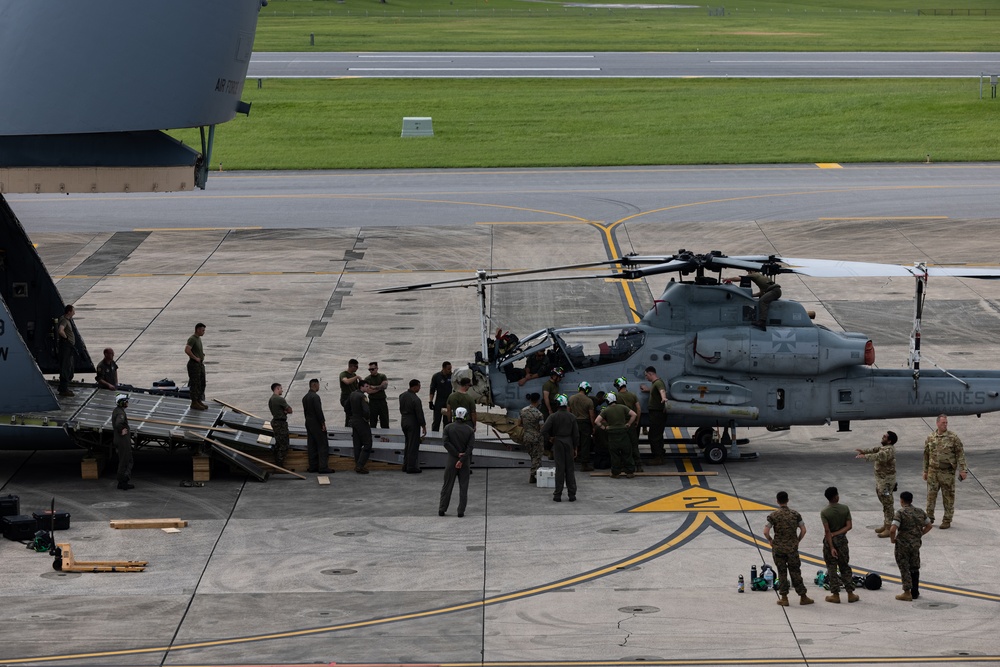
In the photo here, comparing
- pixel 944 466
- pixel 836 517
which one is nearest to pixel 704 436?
pixel 944 466

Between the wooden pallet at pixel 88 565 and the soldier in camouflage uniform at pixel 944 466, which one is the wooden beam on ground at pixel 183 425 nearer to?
the wooden pallet at pixel 88 565

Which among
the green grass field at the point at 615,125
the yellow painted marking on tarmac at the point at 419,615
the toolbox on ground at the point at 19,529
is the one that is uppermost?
the green grass field at the point at 615,125

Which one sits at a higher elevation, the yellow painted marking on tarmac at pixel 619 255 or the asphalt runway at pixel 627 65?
the asphalt runway at pixel 627 65

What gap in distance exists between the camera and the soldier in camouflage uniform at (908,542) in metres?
16.7

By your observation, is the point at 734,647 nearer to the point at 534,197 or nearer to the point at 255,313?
the point at 255,313

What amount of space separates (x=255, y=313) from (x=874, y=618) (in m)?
19.8

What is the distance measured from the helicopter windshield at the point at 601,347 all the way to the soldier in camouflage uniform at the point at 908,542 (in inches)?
274

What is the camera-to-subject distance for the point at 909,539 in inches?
656

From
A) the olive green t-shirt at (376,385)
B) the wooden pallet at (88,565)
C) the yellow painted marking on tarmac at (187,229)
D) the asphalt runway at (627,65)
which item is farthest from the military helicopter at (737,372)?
the asphalt runway at (627,65)

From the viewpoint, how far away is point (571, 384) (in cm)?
2284

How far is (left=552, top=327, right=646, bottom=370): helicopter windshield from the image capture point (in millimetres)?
22938

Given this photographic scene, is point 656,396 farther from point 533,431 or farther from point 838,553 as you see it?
point 838,553

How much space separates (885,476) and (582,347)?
5580 mm

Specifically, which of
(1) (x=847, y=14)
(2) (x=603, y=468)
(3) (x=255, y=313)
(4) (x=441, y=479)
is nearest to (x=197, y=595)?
(4) (x=441, y=479)
